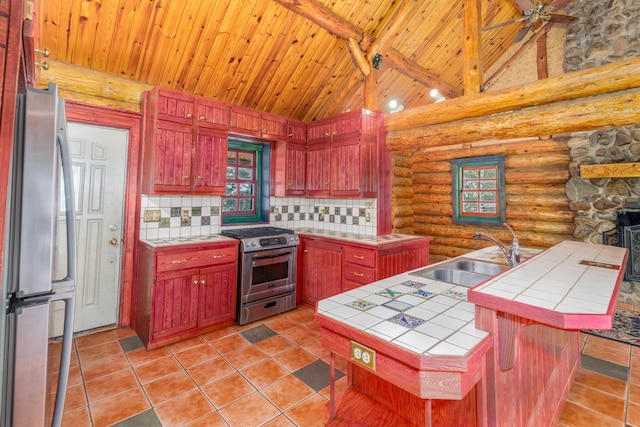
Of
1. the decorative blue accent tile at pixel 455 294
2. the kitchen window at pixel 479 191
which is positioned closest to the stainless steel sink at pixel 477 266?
the decorative blue accent tile at pixel 455 294

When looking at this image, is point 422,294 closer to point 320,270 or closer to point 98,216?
point 320,270

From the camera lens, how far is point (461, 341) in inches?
44.7

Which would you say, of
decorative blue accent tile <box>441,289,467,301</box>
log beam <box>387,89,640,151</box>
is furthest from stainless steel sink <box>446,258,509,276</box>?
log beam <box>387,89,640,151</box>

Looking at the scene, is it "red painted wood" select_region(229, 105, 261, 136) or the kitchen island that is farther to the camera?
"red painted wood" select_region(229, 105, 261, 136)

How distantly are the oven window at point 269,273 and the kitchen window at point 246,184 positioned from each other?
2.98 feet

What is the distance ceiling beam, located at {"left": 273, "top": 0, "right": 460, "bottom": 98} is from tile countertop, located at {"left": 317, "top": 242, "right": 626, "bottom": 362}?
123 inches

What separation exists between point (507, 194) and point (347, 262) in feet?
10.8

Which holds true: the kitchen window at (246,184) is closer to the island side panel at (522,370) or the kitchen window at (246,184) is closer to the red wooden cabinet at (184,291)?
the red wooden cabinet at (184,291)

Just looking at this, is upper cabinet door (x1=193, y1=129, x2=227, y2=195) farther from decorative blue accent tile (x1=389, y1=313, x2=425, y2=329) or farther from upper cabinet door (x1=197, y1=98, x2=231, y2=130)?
decorative blue accent tile (x1=389, y1=313, x2=425, y2=329)

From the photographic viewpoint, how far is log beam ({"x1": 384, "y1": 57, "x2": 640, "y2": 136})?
2641 mm

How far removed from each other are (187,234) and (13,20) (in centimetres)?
301

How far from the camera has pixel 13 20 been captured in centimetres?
81

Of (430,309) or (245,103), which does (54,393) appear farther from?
(245,103)

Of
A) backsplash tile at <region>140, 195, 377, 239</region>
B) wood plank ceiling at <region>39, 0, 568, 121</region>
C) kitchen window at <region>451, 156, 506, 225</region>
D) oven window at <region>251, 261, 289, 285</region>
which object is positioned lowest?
oven window at <region>251, 261, 289, 285</region>
